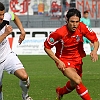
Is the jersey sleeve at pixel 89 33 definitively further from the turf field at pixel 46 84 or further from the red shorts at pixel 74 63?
the turf field at pixel 46 84

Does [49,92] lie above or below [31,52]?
above

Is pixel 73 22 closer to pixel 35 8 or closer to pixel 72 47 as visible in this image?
pixel 72 47

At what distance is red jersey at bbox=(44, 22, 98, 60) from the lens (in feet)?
28.4

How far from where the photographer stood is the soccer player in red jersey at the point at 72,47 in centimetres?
854

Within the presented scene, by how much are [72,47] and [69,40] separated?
197 millimetres

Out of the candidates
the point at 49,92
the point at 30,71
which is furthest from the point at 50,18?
the point at 49,92

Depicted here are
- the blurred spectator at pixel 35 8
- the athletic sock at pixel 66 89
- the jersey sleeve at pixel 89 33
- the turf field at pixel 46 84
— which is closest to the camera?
the jersey sleeve at pixel 89 33

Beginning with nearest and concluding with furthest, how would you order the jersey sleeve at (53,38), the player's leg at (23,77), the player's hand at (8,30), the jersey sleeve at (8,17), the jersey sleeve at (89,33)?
the player's hand at (8,30) → the player's leg at (23,77) → the jersey sleeve at (53,38) → the jersey sleeve at (89,33) → the jersey sleeve at (8,17)

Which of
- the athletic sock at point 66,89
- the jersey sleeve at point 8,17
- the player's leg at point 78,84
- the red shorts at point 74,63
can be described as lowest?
A: the athletic sock at point 66,89

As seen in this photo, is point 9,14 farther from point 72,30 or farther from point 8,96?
point 8,96

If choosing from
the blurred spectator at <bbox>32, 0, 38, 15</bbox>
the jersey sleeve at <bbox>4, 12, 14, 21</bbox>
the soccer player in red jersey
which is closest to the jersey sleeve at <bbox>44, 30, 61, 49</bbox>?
the soccer player in red jersey

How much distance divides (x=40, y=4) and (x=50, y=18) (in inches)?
49.4

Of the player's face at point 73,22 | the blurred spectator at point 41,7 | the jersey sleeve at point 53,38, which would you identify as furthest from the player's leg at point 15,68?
the blurred spectator at point 41,7

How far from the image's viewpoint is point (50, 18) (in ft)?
103
